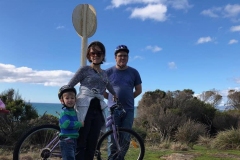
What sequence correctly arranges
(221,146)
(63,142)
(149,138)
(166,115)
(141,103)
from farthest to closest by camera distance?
(141,103)
(166,115)
(149,138)
(221,146)
(63,142)

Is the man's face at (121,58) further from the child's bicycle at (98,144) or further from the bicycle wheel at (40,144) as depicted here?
the bicycle wheel at (40,144)

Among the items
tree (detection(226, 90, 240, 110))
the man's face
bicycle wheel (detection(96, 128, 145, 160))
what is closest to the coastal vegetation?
bicycle wheel (detection(96, 128, 145, 160))

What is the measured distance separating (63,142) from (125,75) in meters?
1.48

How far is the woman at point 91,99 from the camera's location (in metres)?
3.57

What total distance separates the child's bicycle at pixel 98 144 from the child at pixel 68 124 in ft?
0.65

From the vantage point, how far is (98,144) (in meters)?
4.09

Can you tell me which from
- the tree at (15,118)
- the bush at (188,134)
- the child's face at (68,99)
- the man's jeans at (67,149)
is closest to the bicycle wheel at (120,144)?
the man's jeans at (67,149)

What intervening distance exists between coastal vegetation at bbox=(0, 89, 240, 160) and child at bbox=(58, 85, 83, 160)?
2312 mm

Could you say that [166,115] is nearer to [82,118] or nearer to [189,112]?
[189,112]

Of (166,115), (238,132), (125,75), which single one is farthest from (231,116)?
(125,75)

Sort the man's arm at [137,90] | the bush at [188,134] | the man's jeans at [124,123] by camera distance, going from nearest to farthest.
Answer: the man's jeans at [124,123]
the man's arm at [137,90]
the bush at [188,134]

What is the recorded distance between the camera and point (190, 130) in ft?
38.3

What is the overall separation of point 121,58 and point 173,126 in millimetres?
9543

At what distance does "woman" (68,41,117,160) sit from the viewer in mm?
3570
